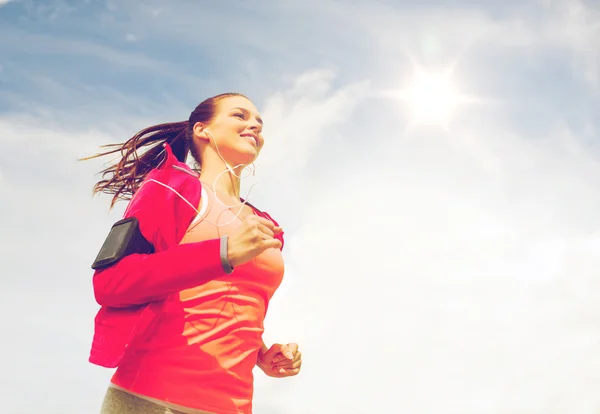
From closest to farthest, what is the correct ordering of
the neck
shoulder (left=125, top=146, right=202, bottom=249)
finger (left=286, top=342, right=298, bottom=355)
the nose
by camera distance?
1. shoulder (left=125, top=146, right=202, bottom=249)
2. the neck
3. finger (left=286, top=342, right=298, bottom=355)
4. the nose

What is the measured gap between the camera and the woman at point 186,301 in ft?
10.4

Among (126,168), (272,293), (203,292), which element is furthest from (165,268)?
(126,168)

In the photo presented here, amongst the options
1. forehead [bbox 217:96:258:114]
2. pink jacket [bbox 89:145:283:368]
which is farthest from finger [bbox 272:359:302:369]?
forehead [bbox 217:96:258:114]

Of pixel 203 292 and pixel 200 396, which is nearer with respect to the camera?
pixel 200 396

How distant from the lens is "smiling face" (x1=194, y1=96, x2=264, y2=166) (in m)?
4.30

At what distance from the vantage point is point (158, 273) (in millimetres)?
3164

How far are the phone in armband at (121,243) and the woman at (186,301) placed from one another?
0.04m

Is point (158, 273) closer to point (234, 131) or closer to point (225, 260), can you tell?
point (225, 260)

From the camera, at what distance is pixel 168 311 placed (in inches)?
136

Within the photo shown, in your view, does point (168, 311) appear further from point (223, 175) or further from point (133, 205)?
point (223, 175)

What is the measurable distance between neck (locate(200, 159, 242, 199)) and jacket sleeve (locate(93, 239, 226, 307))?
1014 millimetres

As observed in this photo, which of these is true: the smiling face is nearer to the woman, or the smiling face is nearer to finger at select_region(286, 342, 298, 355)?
the woman

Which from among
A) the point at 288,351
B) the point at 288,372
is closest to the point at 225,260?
the point at 288,351

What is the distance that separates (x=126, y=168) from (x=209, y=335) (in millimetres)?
1850
